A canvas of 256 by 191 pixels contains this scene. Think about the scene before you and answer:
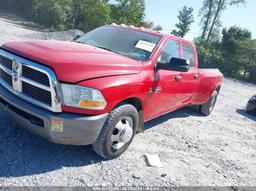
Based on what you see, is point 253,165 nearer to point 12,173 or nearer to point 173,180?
point 173,180

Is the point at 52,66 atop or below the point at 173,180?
atop

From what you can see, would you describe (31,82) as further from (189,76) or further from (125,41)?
(189,76)

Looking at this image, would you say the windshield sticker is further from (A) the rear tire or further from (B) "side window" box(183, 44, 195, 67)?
(A) the rear tire

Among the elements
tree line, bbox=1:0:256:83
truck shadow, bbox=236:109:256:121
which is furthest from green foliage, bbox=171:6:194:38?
truck shadow, bbox=236:109:256:121

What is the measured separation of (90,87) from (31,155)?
4.24 ft

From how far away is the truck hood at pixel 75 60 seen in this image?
310cm

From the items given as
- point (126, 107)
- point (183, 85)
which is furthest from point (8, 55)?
point (183, 85)

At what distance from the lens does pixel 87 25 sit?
32750 mm

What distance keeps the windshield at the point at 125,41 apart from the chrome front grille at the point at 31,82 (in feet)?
4.81

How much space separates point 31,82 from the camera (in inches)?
127

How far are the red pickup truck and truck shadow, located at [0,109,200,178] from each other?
14.4 inches

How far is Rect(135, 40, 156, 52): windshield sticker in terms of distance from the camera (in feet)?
14.3

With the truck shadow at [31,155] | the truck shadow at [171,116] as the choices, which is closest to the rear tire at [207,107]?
the truck shadow at [171,116]

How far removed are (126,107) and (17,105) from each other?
139 centimetres
